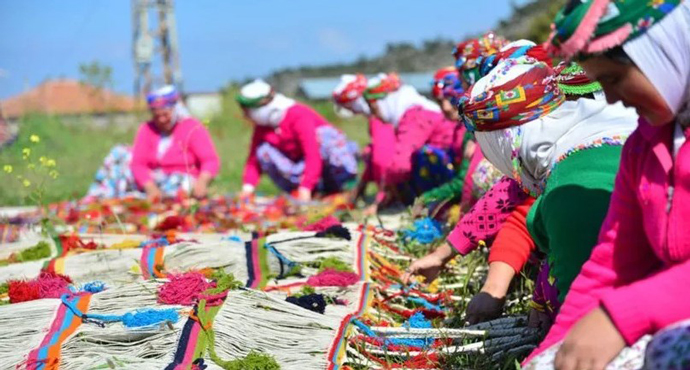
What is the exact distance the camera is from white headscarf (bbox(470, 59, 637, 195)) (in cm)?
251

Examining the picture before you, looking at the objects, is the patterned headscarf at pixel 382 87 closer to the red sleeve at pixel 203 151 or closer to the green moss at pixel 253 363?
the red sleeve at pixel 203 151

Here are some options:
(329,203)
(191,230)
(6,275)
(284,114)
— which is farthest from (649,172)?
(284,114)

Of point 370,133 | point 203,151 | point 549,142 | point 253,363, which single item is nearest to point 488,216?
point 549,142

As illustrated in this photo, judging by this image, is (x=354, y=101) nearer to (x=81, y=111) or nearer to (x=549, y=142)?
(x=549, y=142)

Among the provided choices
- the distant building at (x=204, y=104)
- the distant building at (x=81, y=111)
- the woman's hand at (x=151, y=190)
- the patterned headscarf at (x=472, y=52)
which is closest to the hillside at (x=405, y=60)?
the distant building at (x=204, y=104)

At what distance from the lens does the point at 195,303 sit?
2.91m

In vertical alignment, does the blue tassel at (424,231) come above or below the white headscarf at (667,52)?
below

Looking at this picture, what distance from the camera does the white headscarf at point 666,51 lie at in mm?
1764

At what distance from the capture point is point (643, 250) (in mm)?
2020

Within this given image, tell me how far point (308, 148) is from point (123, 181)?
1.73 m

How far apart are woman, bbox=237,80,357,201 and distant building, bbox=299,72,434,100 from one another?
1110 cm

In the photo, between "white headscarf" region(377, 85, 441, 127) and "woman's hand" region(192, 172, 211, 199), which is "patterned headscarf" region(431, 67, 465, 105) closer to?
"white headscarf" region(377, 85, 441, 127)

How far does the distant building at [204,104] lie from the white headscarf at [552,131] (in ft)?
60.7

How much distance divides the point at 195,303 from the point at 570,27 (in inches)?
65.2
